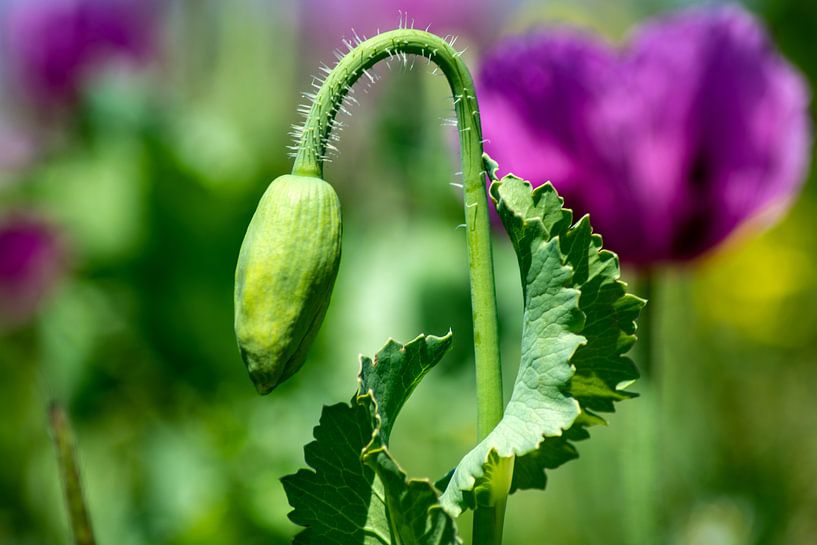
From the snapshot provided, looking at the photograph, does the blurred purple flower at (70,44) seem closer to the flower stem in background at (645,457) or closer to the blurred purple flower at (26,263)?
the blurred purple flower at (26,263)

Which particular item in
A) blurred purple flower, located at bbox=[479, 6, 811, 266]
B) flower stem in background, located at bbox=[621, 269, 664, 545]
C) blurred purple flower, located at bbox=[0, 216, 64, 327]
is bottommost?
flower stem in background, located at bbox=[621, 269, 664, 545]

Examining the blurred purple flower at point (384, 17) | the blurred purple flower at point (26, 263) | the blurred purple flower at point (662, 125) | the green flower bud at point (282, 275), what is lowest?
the green flower bud at point (282, 275)

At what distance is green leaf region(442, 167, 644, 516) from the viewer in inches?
19.2

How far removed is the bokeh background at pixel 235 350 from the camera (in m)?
1.24

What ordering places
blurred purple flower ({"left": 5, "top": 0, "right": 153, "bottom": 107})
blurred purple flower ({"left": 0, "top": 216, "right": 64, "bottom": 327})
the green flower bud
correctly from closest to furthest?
the green flower bud, blurred purple flower ({"left": 0, "top": 216, "right": 64, "bottom": 327}), blurred purple flower ({"left": 5, "top": 0, "right": 153, "bottom": 107})

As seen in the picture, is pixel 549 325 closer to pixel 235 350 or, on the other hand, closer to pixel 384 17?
pixel 235 350

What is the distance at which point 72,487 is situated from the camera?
0.53 meters

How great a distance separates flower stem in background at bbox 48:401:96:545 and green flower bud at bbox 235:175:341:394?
0.37 feet

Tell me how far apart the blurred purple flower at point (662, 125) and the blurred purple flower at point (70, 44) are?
148 cm

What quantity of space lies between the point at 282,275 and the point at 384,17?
2793 mm

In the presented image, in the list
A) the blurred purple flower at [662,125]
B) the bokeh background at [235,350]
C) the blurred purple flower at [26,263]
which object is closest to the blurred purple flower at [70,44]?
the bokeh background at [235,350]

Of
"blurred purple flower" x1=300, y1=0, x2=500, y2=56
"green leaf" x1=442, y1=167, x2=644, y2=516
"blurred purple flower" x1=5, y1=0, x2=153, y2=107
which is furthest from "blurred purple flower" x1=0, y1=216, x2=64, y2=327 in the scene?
"blurred purple flower" x1=300, y1=0, x2=500, y2=56

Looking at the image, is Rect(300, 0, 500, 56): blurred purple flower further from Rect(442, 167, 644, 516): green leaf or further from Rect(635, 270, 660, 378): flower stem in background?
Rect(442, 167, 644, 516): green leaf

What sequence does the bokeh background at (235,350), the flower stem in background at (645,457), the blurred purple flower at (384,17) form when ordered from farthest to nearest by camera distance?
the blurred purple flower at (384,17) < the bokeh background at (235,350) < the flower stem in background at (645,457)
